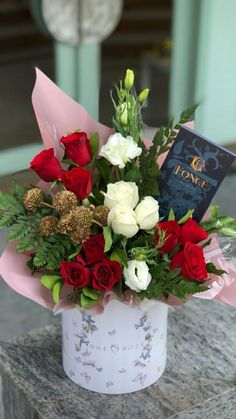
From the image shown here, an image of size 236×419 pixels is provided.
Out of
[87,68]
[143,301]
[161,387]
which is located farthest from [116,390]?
[87,68]

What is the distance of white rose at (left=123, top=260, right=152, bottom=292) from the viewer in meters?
1.02

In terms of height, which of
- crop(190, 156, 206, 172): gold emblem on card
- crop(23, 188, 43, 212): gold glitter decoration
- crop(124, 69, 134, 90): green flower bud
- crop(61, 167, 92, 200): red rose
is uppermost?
crop(124, 69, 134, 90): green flower bud

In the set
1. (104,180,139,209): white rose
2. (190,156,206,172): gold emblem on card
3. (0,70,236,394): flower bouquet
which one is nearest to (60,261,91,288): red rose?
(0,70,236,394): flower bouquet

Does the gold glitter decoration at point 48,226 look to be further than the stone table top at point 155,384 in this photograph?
No

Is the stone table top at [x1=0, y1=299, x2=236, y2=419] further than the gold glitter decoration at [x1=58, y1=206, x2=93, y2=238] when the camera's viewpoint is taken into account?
Yes

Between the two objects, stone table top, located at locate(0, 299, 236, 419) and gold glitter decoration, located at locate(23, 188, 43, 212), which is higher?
gold glitter decoration, located at locate(23, 188, 43, 212)

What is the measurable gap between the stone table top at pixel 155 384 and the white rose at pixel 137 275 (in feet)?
0.87

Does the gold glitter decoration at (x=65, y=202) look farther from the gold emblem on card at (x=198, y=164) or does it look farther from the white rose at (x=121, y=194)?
the gold emblem on card at (x=198, y=164)

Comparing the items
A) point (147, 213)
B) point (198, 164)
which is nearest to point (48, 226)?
point (147, 213)

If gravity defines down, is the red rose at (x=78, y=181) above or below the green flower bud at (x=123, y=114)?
below

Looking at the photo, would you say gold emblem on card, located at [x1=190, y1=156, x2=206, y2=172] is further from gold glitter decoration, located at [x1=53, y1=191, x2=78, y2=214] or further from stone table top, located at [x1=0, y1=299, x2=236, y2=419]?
stone table top, located at [x1=0, y1=299, x2=236, y2=419]

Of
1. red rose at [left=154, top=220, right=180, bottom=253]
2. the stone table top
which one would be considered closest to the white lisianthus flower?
red rose at [left=154, top=220, right=180, bottom=253]

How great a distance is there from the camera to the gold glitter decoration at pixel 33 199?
1081 mm

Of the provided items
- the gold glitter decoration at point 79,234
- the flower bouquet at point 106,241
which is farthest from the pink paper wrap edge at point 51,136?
the gold glitter decoration at point 79,234
